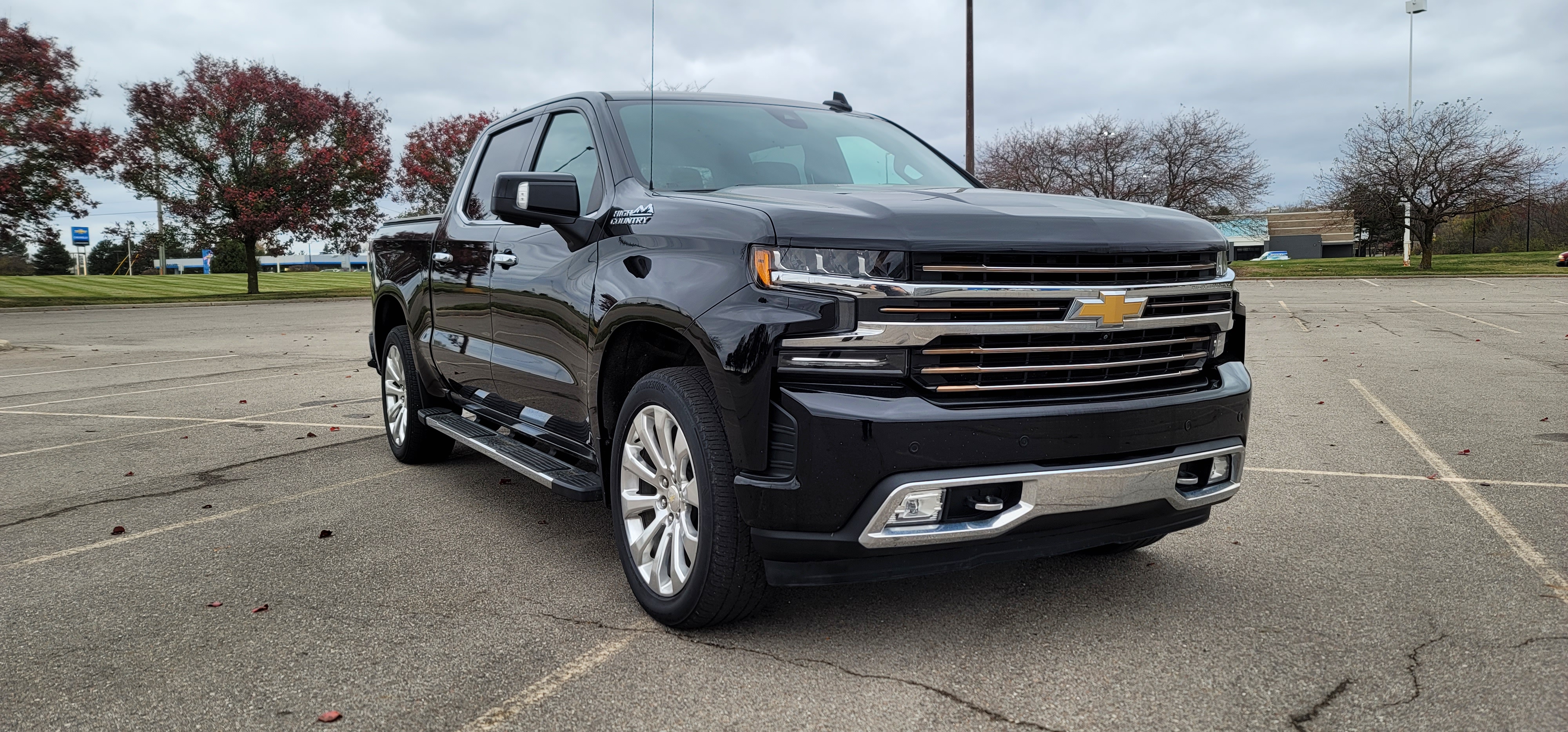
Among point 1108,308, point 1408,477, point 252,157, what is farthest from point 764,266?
point 252,157

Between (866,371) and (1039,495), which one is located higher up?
(866,371)

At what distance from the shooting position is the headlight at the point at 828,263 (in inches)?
124

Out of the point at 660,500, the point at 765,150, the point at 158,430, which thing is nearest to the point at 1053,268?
the point at 660,500

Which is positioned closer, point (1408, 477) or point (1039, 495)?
point (1039, 495)

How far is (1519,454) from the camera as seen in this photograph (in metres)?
6.41

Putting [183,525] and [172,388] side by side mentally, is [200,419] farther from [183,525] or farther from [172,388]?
[183,525]

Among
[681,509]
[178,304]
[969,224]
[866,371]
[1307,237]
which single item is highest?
[1307,237]

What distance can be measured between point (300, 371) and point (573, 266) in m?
9.37

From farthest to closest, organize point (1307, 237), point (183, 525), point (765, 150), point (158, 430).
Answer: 1. point (1307, 237)
2. point (158, 430)
3. point (183, 525)
4. point (765, 150)

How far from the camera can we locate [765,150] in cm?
463

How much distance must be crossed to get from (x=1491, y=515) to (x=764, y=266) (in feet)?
12.5

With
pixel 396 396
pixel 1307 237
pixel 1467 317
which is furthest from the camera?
pixel 1307 237

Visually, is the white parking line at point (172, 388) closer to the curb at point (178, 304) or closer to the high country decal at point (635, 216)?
the high country decal at point (635, 216)

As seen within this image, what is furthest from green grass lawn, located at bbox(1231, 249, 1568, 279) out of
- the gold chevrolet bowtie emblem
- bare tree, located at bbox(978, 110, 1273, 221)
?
the gold chevrolet bowtie emblem
